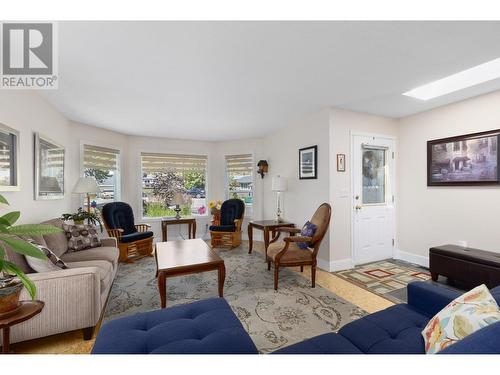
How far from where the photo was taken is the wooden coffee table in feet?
7.19

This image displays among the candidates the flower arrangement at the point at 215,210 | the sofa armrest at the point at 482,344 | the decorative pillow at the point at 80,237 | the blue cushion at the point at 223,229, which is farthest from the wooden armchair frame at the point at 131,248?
the sofa armrest at the point at 482,344

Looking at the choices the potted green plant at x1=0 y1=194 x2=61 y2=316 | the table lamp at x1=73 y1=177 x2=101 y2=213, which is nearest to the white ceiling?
the table lamp at x1=73 y1=177 x2=101 y2=213

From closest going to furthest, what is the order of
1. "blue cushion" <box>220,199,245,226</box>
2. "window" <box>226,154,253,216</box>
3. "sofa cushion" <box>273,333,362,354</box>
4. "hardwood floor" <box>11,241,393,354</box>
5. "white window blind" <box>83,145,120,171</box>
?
1. "sofa cushion" <box>273,333,362,354</box>
2. "hardwood floor" <box>11,241,393,354</box>
3. "white window blind" <box>83,145,120,171</box>
4. "blue cushion" <box>220,199,245,226</box>
5. "window" <box>226,154,253,216</box>

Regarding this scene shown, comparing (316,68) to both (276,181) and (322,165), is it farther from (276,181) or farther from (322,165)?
(276,181)

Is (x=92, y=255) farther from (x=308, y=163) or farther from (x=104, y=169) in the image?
(x=308, y=163)

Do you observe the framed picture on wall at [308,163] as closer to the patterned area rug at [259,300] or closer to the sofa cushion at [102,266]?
the patterned area rug at [259,300]

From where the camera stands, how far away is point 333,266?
10.9ft

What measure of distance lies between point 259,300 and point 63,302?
1726mm

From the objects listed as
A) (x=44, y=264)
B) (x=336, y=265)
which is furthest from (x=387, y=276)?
(x=44, y=264)

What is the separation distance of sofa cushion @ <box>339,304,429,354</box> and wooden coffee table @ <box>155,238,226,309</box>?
1414 millimetres

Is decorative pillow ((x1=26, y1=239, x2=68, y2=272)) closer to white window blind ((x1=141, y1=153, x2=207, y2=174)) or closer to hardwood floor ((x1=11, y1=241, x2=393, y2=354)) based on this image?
hardwood floor ((x1=11, y1=241, x2=393, y2=354))

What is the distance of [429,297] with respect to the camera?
1459mm

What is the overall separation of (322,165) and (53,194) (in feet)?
12.4
